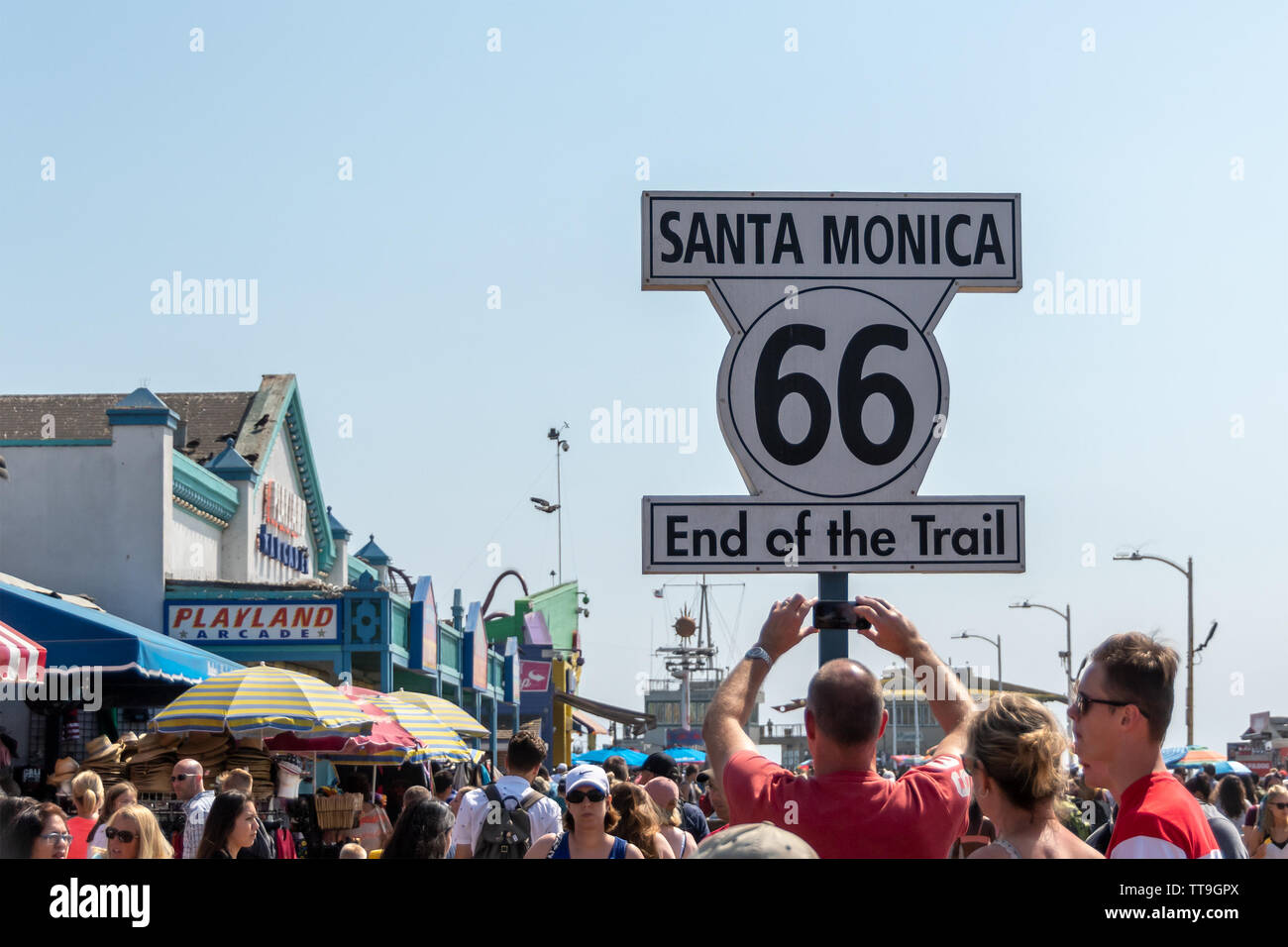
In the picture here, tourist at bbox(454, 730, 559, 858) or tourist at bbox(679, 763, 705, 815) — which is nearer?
tourist at bbox(454, 730, 559, 858)

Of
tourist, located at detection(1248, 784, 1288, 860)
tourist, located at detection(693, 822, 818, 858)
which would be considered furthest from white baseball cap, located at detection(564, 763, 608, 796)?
tourist, located at detection(1248, 784, 1288, 860)

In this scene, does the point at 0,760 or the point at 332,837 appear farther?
the point at 0,760

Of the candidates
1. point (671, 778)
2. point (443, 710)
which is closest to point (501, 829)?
point (671, 778)

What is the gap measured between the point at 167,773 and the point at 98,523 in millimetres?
9452

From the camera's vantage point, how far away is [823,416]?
4160mm

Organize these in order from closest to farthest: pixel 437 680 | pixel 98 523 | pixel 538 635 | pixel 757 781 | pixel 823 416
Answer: pixel 757 781 < pixel 823 416 < pixel 98 523 < pixel 437 680 < pixel 538 635

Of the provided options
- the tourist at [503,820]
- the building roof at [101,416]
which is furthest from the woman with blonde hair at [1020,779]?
the building roof at [101,416]

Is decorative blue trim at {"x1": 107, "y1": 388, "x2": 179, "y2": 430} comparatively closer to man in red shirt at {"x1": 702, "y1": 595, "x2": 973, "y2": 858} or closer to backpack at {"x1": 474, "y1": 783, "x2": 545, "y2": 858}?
backpack at {"x1": 474, "y1": 783, "x2": 545, "y2": 858}

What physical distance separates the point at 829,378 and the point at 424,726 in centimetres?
1217

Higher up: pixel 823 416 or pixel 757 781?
pixel 823 416

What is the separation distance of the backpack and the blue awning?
24.4ft

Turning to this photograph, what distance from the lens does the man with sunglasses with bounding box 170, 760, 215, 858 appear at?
823 cm
